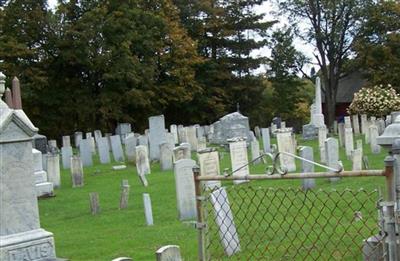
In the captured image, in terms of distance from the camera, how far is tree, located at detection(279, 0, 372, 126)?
155 ft

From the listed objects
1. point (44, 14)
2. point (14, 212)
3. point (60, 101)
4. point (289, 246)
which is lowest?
point (289, 246)

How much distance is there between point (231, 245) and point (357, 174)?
147 inches

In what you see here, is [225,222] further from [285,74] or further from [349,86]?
[349,86]

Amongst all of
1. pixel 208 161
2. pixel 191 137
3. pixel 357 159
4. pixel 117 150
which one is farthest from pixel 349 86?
pixel 208 161

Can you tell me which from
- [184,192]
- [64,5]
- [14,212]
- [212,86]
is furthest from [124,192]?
[212,86]

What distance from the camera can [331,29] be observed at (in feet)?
156

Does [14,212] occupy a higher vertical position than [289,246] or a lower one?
higher

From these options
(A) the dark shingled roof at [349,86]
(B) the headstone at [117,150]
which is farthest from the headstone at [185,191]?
(A) the dark shingled roof at [349,86]

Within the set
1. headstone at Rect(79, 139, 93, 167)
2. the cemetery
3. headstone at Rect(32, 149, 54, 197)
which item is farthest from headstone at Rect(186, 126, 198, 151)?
headstone at Rect(32, 149, 54, 197)

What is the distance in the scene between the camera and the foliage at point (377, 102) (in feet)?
108

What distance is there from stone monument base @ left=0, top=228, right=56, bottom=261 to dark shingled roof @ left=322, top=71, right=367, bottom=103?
4558cm

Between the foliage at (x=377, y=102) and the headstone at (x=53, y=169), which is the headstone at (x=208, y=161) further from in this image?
the foliage at (x=377, y=102)

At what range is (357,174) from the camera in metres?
4.76

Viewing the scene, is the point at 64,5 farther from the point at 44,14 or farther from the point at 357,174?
the point at 357,174
